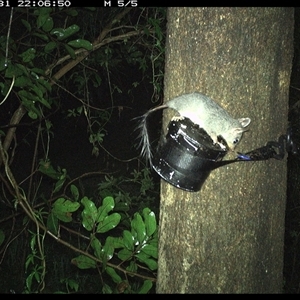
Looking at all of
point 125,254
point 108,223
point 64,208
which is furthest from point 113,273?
point 64,208

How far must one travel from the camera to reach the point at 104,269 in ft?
5.31

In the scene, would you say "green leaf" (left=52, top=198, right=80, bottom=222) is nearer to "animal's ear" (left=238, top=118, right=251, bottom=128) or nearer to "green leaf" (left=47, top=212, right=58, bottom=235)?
"green leaf" (left=47, top=212, right=58, bottom=235)

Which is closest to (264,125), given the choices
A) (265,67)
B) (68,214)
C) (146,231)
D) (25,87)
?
(265,67)

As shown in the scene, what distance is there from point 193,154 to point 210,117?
0.12 m

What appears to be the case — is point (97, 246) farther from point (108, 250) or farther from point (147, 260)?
point (147, 260)

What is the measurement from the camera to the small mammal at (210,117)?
45.0 inches

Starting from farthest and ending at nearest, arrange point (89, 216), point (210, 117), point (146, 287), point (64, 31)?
point (64, 31), point (89, 216), point (146, 287), point (210, 117)

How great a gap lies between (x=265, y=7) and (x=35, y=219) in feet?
3.94

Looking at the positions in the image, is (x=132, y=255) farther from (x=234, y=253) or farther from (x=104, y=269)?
(x=234, y=253)

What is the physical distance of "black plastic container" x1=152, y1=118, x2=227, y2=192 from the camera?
1.17m

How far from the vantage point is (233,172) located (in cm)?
118

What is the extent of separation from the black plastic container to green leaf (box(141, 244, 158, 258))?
0.45 meters

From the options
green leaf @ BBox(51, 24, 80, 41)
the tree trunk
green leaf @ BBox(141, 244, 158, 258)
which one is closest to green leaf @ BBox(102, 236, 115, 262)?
green leaf @ BBox(141, 244, 158, 258)

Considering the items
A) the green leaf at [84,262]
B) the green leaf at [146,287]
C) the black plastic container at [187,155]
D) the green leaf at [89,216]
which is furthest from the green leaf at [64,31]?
the green leaf at [146,287]
